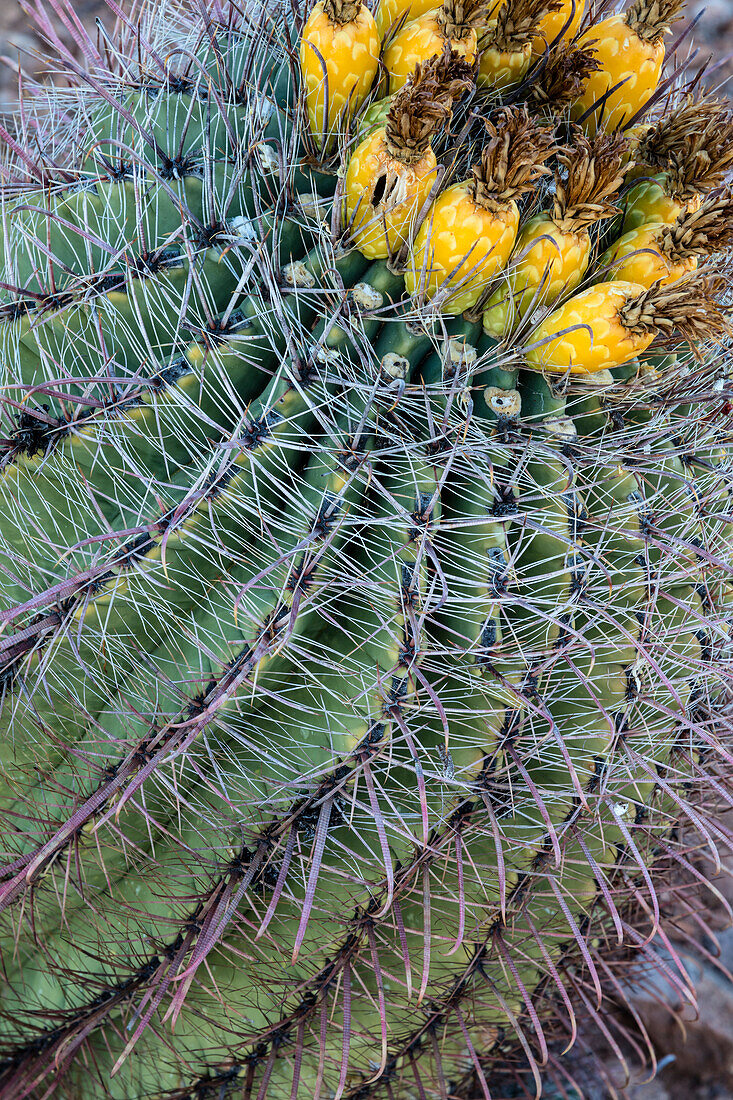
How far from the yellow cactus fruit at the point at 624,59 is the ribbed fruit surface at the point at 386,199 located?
1.01 ft

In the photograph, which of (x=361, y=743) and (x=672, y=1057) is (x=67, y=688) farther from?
(x=672, y=1057)

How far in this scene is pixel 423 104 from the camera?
0.90 metres

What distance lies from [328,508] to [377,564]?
0.30 feet

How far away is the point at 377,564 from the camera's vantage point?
1.01 metres

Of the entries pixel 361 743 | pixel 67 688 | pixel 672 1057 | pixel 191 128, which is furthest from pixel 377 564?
pixel 672 1057

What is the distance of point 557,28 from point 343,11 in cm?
29

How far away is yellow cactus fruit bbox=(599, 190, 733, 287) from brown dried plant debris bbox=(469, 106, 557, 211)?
17 cm

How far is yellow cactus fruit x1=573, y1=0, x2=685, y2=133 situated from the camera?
3.65ft

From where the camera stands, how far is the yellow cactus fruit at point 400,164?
3.02ft

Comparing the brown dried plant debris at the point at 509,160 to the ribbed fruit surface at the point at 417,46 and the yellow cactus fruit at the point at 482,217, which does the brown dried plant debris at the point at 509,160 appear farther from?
the ribbed fruit surface at the point at 417,46

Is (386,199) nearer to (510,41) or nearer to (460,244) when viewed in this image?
(460,244)

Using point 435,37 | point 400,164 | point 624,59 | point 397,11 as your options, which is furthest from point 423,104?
point 624,59

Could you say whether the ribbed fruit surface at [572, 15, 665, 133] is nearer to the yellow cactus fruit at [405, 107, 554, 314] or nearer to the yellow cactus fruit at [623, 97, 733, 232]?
the yellow cactus fruit at [623, 97, 733, 232]

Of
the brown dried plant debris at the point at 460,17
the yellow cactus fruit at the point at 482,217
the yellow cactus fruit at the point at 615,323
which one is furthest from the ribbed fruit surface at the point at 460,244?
the brown dried plant debris at the point at 460,17
